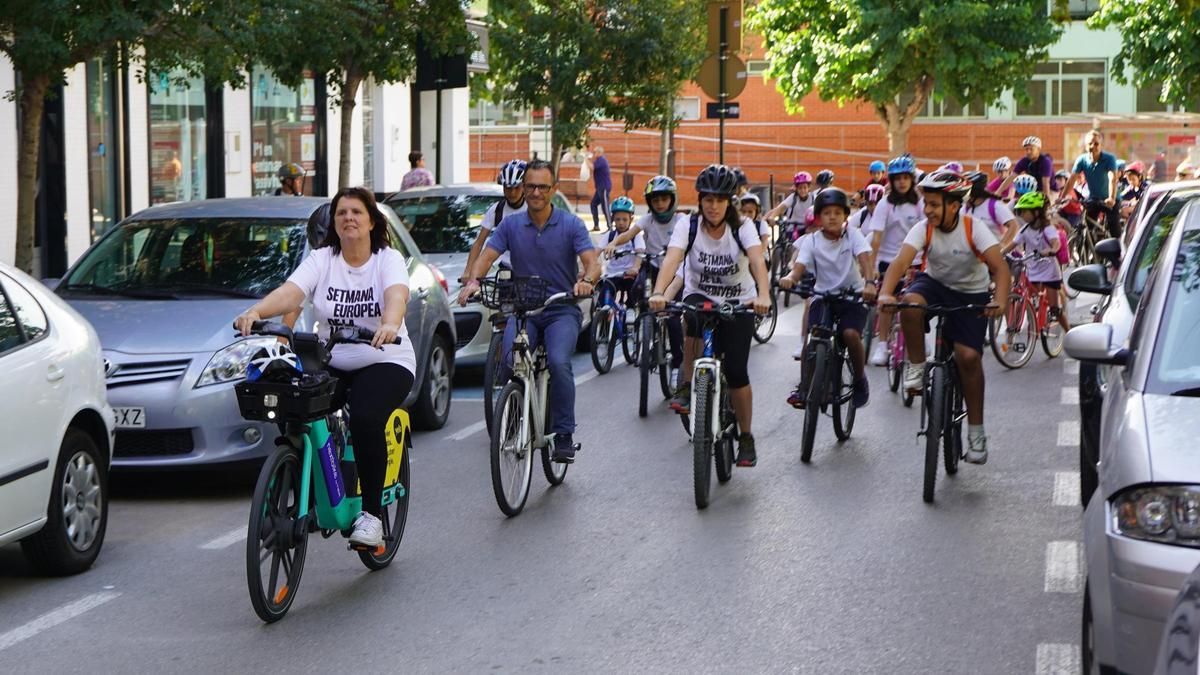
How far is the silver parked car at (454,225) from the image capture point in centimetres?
1430

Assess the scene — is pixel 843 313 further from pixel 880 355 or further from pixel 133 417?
pixel 133 417

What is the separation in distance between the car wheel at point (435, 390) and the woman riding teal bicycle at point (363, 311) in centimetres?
416

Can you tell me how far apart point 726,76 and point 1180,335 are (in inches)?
830

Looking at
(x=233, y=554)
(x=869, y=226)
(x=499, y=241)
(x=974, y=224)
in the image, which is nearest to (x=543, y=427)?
(x=499, y=241)

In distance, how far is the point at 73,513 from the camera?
7.69 m

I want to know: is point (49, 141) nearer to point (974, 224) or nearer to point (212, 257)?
point (212, 257)

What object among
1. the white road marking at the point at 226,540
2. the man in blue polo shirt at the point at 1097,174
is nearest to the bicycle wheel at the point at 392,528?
the white road marking at the point at 226,540

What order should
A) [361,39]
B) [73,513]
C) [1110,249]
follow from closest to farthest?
1. [73,513]
2. [1110,249]
3. [361,39]

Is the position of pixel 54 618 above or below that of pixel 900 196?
below

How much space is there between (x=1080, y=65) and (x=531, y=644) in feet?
169

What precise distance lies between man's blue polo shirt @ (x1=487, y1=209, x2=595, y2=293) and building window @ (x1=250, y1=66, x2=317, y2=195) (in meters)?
18.1

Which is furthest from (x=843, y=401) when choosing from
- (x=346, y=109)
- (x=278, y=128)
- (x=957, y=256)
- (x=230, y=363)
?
(x=278, y=128)

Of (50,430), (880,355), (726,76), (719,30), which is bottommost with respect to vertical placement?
(880,355)

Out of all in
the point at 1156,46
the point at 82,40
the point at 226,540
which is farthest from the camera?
the point at 1156,46
